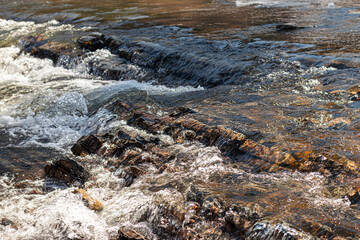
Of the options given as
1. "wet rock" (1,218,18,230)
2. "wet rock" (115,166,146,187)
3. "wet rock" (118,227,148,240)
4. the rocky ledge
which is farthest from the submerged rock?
"wet rock" (1,218,18,230)

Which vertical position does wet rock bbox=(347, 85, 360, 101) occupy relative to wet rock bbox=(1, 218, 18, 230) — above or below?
above

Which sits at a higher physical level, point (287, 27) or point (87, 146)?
point (287, 27)

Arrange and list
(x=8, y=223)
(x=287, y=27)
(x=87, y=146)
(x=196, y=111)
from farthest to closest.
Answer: (x=287, y=27) < (x=196, y=111) < (x=87, y=146) < (x=8, y=223)

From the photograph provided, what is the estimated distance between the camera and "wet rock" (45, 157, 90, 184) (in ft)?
14.3

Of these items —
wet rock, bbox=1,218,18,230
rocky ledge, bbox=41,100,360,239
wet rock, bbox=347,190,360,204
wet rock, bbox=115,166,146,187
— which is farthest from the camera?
wet rock, bbox=115,166,146,187

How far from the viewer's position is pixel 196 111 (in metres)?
5.48

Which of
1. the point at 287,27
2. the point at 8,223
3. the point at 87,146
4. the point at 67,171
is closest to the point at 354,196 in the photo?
the point at 67,171

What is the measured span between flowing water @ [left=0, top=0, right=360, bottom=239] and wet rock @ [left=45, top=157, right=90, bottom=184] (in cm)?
13

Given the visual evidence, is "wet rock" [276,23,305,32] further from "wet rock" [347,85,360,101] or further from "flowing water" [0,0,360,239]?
"wet rock" [347,85,360,101]

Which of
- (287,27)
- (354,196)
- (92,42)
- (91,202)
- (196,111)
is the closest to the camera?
(354,196)

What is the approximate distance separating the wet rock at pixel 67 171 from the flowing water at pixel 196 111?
128 millimetres

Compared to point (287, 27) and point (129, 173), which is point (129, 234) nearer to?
point (129, 173)

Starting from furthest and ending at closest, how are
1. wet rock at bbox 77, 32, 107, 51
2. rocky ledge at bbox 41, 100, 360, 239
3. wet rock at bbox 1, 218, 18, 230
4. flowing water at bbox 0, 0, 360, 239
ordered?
wet rock at bbox 77, 32, 107, 51, wet rock at bbox 1, 218, 18, 230, flowing water at bbox 0, 0, 360, 239, rocky ledge at bbox 41, 100, 360, 239

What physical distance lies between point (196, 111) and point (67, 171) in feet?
7.01
